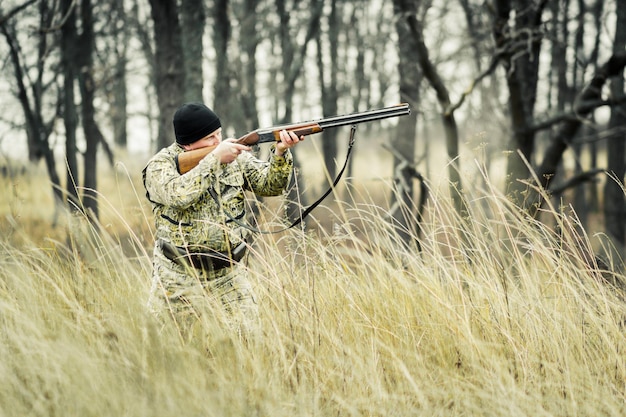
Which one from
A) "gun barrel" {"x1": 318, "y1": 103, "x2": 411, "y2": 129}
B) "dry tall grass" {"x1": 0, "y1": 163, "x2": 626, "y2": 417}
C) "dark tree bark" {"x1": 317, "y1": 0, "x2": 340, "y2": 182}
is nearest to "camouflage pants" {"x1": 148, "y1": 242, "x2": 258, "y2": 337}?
"dry tall grass" {"x1": 0, "y1": 163, "x2": 626, "y2": 417}

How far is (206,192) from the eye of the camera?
2.82 meters

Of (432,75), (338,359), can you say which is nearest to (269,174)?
(338,359)

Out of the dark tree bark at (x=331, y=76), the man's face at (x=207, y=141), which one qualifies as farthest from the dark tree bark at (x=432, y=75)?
the dark tree bark at (x=331, y=76)

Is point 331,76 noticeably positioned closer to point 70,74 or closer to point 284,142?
point 70,74

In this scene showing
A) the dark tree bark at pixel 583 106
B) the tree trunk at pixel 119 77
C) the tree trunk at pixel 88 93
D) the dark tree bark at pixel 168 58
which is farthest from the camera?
the tree trunk at pixel 119 77

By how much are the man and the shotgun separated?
0.19ft

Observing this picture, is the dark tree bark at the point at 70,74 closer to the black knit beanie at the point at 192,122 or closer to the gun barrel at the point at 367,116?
the black knit beanie at the point at 192,122

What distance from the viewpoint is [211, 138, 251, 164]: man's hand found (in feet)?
8.79

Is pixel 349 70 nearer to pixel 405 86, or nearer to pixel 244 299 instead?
pixel 405 86

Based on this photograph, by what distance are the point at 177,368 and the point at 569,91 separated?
13578mm

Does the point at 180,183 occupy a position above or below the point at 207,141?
below

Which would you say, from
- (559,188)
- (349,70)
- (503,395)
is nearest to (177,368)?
(503,395)

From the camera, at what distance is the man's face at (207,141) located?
2.86m

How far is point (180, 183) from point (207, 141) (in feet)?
1.13
